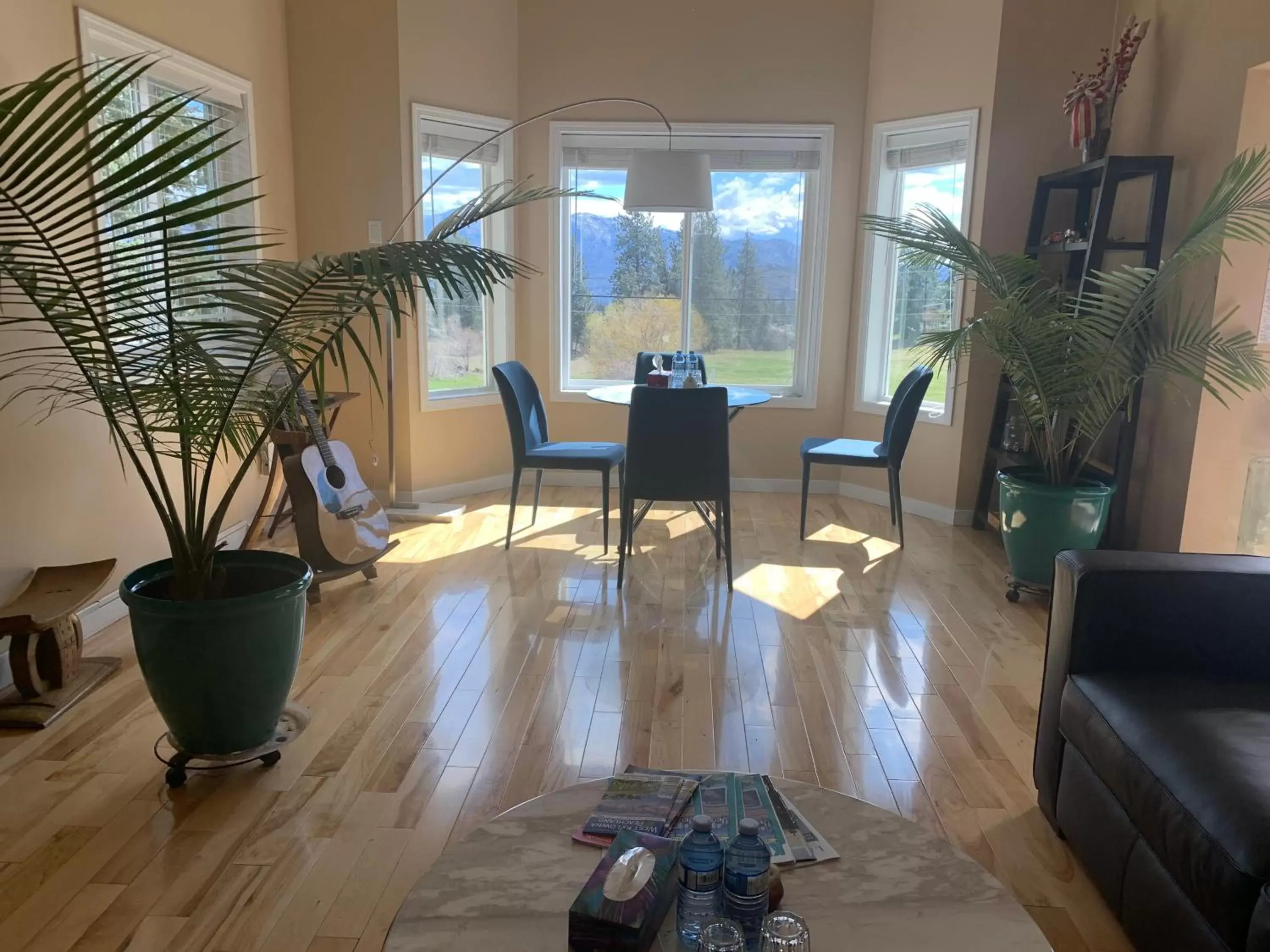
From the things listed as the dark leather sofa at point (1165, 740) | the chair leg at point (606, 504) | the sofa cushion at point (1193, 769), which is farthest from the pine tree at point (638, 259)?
the sofa cushion at point (1193, 769)

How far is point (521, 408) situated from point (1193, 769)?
3.07 meters

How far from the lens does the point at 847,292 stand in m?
5.37

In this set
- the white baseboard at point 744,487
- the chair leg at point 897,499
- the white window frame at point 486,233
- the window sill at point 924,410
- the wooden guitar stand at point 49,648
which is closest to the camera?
the wooden guitar stand at point 49,648

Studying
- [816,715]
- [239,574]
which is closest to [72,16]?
[239,574]

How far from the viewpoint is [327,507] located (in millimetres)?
3574

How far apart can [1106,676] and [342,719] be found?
1958 millimetres

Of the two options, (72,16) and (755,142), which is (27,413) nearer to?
(72,16)

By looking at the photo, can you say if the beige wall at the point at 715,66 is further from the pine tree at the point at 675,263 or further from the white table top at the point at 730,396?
the white table top at the point at 730,396

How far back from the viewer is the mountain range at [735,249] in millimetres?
5434

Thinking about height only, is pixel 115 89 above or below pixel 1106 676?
above

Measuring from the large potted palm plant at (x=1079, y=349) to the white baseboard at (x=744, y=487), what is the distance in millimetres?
1262

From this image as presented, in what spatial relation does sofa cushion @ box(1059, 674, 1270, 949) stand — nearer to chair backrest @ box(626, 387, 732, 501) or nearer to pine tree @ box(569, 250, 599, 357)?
chair backrest @ box(626, 387, 732, 501)

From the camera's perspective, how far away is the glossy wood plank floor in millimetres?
1877

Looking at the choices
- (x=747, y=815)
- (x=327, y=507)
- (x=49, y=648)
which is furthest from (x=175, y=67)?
(x=747, y=815)
